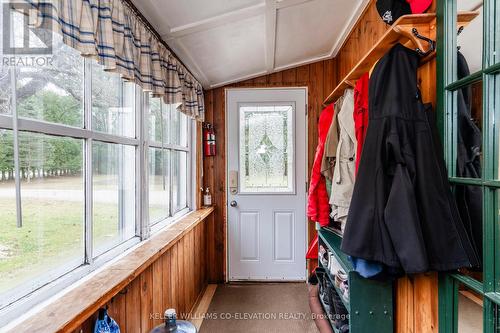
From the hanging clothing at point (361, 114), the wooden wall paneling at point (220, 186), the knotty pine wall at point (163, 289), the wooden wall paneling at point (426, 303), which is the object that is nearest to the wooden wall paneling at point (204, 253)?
the knotty pine wall at point (163, 289)

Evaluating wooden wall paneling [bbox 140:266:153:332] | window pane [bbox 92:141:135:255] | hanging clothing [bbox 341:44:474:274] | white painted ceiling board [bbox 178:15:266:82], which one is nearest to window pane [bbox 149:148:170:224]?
window pane [bbox 92:141:135:255]

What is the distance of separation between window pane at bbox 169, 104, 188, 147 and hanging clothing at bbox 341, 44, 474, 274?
66.4 inches

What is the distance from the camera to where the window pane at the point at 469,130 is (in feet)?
3.50

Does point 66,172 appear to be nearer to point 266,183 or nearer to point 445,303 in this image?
point 445,303

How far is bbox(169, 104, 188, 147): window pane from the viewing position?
2543mm

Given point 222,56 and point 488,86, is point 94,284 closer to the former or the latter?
point 488,86

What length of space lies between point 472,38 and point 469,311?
1002mm

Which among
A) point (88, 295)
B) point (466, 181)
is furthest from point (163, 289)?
point (466, 181)

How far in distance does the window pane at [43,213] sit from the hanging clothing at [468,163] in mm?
1567

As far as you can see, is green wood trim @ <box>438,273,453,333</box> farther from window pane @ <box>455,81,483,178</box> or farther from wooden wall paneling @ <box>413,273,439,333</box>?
window pane @ <box>455,81,483,178</box>

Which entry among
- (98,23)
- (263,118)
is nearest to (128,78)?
(98,23)

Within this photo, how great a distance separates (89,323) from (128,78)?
3.35 ft

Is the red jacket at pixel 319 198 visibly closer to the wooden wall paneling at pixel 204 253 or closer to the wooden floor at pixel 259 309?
the wooden floor at pixel 259 309

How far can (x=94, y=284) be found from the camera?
1.19 m
